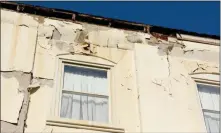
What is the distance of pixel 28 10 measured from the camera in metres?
10.4

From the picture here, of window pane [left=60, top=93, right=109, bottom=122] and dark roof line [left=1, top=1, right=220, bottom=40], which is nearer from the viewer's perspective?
window pane [left=60, top=93, right=109, bottom=122]

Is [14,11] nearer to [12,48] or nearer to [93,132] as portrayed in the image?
[12,48]

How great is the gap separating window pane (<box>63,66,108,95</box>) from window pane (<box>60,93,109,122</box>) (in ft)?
0.82

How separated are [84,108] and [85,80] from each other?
34.4 inches

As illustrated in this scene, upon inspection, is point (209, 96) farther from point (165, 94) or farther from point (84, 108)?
point (84, 108)

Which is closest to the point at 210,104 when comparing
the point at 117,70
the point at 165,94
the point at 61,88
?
the point at 165,94

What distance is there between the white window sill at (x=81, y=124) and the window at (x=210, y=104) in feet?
7.58

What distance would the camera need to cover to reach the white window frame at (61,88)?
8023mm

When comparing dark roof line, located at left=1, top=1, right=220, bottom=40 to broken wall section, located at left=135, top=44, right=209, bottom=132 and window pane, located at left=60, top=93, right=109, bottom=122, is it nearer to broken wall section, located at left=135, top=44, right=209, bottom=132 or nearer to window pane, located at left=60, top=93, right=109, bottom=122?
broken wall section, located at left=135, top=44, right=209, bottom=132

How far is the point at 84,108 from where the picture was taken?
8719 millimetres

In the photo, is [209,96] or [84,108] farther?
[209,96]

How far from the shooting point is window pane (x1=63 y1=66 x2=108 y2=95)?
9.13m

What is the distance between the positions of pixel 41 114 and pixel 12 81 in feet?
3.52

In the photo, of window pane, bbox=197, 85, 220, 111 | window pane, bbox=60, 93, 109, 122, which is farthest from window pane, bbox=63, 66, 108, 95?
window pane, bbox=197, 85, 220, 111
